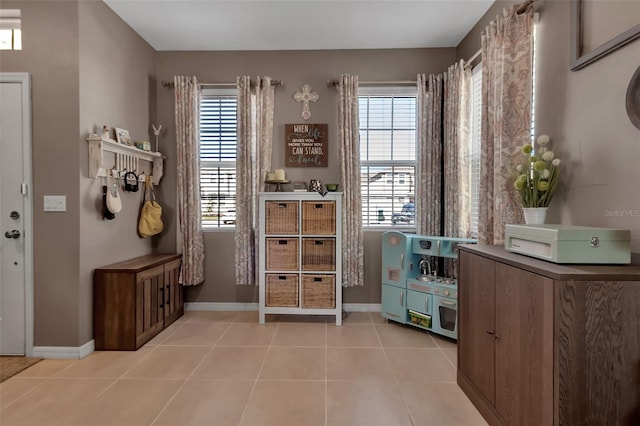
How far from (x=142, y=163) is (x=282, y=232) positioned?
1644 millimetres

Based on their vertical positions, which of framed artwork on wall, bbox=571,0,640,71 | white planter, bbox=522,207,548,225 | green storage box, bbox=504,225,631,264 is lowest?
green storage box, bbox=504,225,631,264

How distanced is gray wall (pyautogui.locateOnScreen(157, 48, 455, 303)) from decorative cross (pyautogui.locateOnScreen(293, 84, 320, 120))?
0.05m

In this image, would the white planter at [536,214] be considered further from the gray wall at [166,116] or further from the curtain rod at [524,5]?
the curtain rod at [524,5]

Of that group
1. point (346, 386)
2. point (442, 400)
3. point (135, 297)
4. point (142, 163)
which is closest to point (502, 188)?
point (442, 400)

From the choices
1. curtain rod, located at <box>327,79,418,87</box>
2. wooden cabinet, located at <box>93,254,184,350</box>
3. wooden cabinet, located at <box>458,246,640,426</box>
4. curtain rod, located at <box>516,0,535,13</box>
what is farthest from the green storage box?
wooden cabinet, located at <box>93,254,184,350</box>

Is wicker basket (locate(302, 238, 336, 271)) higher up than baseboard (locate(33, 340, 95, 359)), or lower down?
higher up

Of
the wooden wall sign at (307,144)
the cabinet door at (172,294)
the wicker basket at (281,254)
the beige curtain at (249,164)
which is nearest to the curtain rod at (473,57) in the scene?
the wooden wall sign at (307,144)

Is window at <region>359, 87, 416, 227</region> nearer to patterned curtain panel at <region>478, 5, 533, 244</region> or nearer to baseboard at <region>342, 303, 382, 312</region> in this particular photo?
baseboard at <region>342, 303, 382, 312</region>

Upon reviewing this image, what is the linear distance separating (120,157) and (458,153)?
3167mm

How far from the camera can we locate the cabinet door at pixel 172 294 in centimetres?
307

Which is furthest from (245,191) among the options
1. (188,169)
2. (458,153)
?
(458,153)

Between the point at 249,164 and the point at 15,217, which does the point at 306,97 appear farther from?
the point at 15,217

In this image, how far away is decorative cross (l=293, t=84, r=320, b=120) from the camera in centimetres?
345

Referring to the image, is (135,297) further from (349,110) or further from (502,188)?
(502,188)
